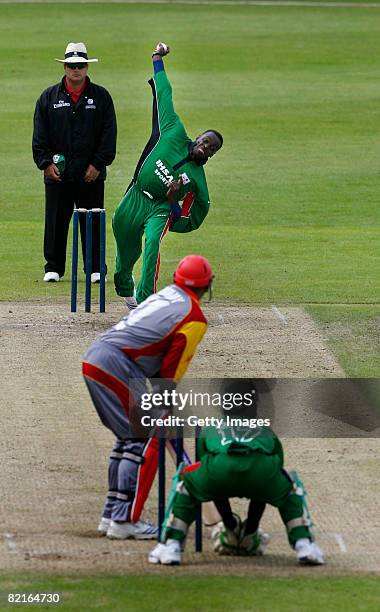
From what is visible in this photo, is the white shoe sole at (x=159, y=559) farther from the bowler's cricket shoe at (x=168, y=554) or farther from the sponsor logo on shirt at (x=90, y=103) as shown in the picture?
the sponsor logo on shirt at (x=90, y=103)

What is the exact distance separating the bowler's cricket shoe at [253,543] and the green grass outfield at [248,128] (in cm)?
419

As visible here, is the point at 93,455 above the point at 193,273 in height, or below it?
below

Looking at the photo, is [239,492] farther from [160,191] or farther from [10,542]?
[160,191]

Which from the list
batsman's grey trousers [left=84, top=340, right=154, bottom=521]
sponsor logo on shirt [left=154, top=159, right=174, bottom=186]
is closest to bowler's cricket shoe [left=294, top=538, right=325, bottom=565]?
batsman's grey trousers [left=84, top=340, right=154, bottom=521]

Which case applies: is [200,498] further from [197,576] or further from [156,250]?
[156,250]

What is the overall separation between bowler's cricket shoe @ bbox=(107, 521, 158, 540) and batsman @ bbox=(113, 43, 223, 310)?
5.13 meters

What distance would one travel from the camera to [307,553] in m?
8.10

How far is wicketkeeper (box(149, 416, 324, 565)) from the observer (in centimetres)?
810

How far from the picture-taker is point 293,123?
2852cm

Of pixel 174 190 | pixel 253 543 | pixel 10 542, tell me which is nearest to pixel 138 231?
pixel 174 190

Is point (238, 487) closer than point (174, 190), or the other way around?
point (238, 487)

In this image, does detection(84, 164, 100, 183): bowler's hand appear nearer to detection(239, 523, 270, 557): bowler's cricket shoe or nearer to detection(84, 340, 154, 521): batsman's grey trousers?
detection(84, 340, 154, 521): batsman's grey trousers

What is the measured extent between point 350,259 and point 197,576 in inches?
395

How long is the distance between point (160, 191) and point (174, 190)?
21 cm
